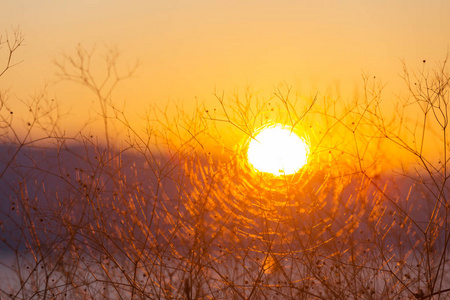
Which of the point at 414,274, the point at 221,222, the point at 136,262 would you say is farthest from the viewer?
the point at 414,274

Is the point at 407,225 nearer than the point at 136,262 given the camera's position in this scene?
No

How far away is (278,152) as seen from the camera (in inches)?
187

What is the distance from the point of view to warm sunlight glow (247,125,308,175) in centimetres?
473

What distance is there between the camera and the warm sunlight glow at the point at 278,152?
186 inches

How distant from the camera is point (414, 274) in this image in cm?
500

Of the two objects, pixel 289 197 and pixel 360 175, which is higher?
pixel 360 175

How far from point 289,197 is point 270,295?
1180mm

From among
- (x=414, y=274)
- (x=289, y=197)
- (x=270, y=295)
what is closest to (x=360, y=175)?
(x=289, y=197)

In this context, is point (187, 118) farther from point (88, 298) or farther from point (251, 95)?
point (88, 298)

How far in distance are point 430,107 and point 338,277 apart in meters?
1.56

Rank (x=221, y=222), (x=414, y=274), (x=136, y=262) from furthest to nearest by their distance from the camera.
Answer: (x=414, y=274) < (x=221, y=222) < (x=136, y=262)

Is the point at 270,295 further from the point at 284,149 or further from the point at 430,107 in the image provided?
the point at 430,107

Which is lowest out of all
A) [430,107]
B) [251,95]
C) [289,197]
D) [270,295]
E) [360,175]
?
[270,295]

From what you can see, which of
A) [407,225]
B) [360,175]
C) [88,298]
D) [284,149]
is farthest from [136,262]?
[407,225]
